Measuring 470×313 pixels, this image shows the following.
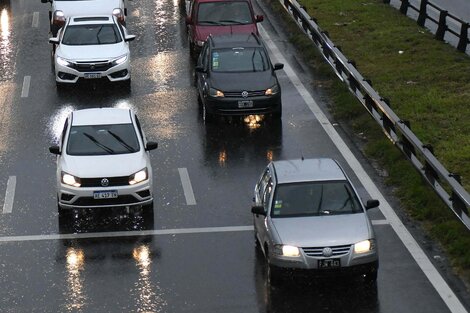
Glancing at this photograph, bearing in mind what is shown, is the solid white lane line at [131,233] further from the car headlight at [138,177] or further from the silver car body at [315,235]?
the silver car body at [315,235]

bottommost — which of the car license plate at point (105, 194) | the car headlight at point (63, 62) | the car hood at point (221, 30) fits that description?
the car hood at point (221, 30)

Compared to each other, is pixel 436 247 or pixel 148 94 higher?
pixel 436 247

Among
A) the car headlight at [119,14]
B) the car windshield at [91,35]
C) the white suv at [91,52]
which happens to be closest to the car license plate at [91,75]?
the white suv at [91,52]

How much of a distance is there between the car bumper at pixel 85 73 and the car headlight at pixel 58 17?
4.92 m

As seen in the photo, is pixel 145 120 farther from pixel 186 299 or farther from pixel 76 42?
pixel 186 299

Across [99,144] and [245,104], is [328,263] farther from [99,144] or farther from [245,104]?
[245,104]

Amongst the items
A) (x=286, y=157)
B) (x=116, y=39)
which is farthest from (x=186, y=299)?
(x=116, y=39)

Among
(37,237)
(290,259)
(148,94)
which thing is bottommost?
(148,94)

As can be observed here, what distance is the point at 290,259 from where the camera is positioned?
16.1 meters

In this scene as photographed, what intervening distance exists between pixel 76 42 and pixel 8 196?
8.99m

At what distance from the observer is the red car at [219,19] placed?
102 ft

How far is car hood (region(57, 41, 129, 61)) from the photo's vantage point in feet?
94.2

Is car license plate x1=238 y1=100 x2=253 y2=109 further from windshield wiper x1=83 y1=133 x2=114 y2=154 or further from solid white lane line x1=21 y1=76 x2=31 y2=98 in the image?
solid white lane line x1=21 y1=76 x2=31 y2=98

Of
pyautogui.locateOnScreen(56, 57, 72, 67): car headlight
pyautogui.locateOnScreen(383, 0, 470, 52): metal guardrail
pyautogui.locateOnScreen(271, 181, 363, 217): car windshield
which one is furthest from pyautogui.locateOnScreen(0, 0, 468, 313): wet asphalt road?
pyautogui.locateOnScreen(383, 0, 470, 52): metal guardrail
